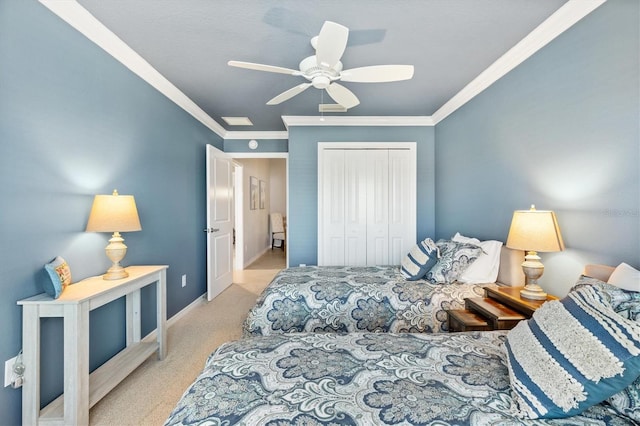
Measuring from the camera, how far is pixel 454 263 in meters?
2.38

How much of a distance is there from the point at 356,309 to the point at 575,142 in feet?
6.04

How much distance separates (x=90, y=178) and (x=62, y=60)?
74 cm

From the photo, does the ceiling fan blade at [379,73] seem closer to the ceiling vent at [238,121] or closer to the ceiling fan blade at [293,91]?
the ceiling fan blade at [293,91]

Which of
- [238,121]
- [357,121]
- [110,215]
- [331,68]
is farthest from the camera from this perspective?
[238,121]

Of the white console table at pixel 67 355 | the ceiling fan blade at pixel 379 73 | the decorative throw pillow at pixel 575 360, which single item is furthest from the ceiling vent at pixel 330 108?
the decorative throw pillow at pixel 575 360

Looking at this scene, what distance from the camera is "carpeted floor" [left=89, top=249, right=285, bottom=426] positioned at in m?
1.75

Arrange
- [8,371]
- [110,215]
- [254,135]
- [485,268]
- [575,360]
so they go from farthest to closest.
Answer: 1. [254,135]
2. [485,268]
3. [110,215]
4. [8,371]
5. [575,360]

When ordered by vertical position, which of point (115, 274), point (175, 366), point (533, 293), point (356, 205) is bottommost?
point (175, 366)

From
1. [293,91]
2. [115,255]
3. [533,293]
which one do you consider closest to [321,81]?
[293,91]

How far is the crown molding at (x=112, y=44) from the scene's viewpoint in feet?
5.71

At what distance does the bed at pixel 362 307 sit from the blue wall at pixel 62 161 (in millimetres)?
1197

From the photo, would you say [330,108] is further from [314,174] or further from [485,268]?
[485,268]

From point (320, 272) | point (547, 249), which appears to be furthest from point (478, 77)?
point (320, 272)

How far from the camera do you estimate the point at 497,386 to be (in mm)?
940
